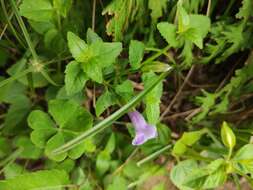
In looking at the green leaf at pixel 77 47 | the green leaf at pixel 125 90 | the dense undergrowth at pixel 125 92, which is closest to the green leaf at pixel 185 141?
the dense undergrowth at pixel 125 92

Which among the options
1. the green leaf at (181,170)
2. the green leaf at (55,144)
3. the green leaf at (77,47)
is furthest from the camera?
the green leaf at (181,170)

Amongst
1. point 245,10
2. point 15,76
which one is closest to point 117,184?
point 15,76

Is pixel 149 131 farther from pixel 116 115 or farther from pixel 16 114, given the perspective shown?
pixel 16 114

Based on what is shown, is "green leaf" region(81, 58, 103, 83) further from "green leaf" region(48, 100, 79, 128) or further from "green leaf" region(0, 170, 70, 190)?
"green leaf" region(0, 170, 70, 190)

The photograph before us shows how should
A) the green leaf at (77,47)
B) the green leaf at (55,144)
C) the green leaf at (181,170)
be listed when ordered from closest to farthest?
the green leaf at (77,47), the green leaf at (55,144), the green leaf at (181,170)

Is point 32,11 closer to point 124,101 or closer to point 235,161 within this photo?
point 124,101

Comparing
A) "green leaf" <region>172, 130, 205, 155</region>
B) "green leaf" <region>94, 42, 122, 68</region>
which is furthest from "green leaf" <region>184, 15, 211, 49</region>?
"green leaf" <region>172, 130, 205, 155</region>

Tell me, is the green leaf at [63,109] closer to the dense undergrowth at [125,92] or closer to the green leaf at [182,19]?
the dense undergrowth at [125,92]
